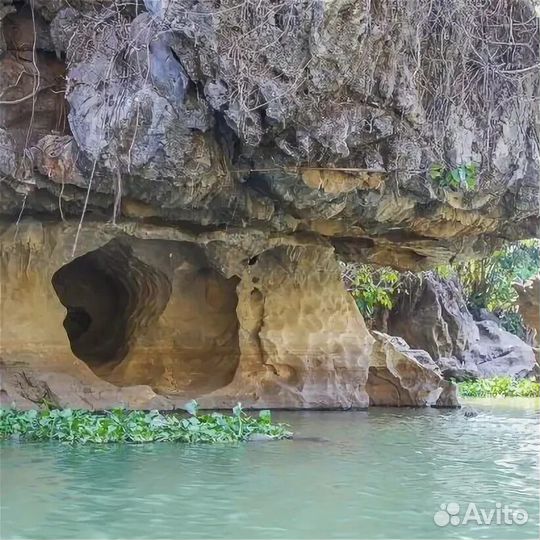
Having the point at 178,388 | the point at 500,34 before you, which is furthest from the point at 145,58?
the point at 178,388

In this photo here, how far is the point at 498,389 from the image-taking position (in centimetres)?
1435

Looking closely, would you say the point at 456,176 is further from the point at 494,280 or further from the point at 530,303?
the point at 530,303

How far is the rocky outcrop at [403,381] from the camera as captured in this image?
10.9m

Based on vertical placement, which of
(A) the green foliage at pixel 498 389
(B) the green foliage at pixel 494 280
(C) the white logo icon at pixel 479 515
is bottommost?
(A) the green foliage at pixel 498 389

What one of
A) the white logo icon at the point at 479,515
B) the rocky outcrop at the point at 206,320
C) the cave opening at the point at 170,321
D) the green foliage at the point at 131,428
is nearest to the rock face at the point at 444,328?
the rocky outcrop at the point at 206,320

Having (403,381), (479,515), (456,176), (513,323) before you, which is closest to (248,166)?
(456,176)

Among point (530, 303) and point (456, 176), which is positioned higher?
point (456, 176)

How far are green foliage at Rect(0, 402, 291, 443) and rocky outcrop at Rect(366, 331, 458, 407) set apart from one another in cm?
393

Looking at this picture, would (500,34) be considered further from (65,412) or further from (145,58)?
(65,412)

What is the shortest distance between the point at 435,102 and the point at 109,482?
17.5 ft

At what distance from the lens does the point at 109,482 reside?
4.87 meters

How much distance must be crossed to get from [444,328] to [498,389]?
8.54 feet

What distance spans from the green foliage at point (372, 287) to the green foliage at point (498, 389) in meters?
2.25

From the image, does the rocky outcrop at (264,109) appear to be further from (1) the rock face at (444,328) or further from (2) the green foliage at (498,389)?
(1) the rock face at (444,328)
